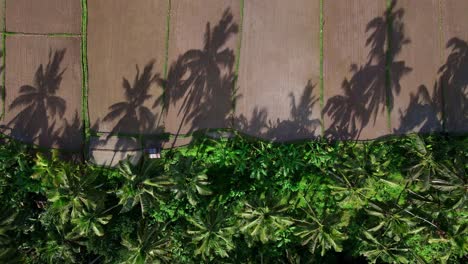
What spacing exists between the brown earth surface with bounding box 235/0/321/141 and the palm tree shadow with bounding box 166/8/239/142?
320 millimetres

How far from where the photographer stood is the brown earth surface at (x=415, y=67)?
9.38 m

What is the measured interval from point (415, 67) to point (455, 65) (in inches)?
38.7

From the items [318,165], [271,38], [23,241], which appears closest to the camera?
[23,241]

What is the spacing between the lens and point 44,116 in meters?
9.29

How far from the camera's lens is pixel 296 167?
852 cm

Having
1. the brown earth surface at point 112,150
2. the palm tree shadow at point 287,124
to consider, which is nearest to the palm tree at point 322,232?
the palm tree shadow at point 287,124

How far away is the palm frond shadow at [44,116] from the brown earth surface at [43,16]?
0.94 metres

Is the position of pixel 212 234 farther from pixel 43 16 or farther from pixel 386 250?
pixel 43 16

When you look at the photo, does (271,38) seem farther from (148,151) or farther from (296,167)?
(148,151)

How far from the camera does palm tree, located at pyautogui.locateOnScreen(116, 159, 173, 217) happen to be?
7.38m

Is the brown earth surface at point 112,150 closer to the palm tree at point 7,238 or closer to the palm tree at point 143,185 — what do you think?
the palm tree at point 143,185

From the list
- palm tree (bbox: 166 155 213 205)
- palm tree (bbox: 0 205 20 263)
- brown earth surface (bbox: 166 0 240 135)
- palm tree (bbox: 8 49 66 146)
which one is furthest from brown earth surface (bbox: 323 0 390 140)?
palm tree (bbox: 0 205 20 263)

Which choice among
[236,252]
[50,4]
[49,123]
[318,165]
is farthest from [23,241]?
[318,165]

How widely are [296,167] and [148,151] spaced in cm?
340
